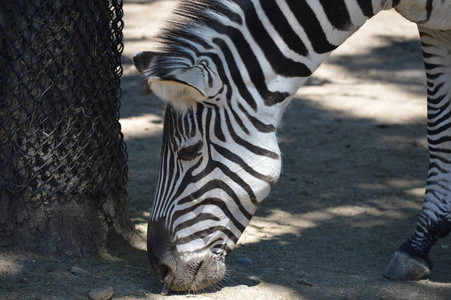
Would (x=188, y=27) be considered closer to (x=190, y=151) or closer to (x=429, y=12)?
(x=190, y=151)

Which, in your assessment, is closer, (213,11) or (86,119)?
(213,11)

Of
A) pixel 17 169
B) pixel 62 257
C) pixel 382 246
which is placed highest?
pixel 17 169

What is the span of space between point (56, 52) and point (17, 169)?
798 mm

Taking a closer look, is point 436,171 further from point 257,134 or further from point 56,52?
point 56,52

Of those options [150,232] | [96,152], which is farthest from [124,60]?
[150,232]

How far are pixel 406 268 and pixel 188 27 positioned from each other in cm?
238

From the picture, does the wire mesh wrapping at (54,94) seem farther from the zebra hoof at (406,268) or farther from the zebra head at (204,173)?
the zebra hoof at (406,268)

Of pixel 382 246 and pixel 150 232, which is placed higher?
pixel 150 232

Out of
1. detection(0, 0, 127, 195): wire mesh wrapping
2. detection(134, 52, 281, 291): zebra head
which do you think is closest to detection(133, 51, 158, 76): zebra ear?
detection(134, 52, 281, 291): zebra head

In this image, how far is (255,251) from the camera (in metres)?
4.37

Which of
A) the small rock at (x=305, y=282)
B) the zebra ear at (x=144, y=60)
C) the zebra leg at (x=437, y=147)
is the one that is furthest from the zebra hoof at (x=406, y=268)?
the zebra ear at (x=144, y=60)

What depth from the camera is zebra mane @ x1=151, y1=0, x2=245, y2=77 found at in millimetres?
3197

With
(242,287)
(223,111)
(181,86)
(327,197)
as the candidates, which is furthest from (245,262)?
(327,197)

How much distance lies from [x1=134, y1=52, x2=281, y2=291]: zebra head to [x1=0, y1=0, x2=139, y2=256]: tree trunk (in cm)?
58
